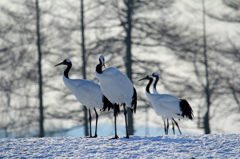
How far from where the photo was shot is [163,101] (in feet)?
39.3

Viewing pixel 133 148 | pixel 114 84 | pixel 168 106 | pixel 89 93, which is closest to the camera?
pixel 133 148

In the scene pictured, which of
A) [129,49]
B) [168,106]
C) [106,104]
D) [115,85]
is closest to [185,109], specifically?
[168,106]

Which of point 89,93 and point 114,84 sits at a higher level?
point 114,84

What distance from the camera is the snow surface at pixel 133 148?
24.4ft

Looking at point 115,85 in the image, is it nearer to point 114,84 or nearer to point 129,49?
point 114,84

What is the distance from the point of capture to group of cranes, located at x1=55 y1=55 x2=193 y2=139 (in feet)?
29.0

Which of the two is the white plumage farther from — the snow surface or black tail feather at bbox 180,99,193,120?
black tail feather at bbox 180,99,193,120

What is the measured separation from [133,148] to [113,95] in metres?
1.66

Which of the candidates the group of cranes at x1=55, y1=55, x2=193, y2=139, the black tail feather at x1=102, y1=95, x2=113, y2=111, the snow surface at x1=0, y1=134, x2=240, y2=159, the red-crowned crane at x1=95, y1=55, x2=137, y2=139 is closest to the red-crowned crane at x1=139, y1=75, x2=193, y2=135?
the group of cranes at x1=55, y1=55, x2=193, y2=139

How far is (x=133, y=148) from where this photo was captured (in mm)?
7895

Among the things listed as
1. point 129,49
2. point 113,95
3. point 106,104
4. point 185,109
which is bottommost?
point 185,109

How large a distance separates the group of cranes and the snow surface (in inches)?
35.1

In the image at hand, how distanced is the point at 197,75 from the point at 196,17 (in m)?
3.30

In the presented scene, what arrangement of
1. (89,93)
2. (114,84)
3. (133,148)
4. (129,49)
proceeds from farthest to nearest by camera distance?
(129,49) < (89,93) < (114,84) < (133,148)
